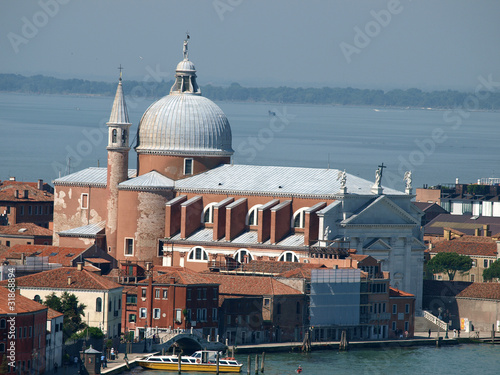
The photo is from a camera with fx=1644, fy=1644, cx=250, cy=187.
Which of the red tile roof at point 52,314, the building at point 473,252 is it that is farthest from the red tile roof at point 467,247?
the red tile roof at point 52,314

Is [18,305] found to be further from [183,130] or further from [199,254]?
[183,130]

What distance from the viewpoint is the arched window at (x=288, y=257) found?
52.9 metres

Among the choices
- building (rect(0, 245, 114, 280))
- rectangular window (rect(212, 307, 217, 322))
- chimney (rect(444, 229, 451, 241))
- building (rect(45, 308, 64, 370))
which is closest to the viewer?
building (rect(45, 308, 64, 370))

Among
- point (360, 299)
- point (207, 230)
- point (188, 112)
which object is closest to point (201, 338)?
point (360, 299)

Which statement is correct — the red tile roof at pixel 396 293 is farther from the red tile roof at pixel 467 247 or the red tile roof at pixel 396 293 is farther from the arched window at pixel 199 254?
the red tile roof at pixel 467 247

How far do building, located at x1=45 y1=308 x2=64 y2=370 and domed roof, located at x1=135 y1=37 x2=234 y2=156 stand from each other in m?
17.4

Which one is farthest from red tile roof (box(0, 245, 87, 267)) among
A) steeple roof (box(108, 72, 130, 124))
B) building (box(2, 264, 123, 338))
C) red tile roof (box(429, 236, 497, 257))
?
red tile roof (box(429, 236, 497, 257))

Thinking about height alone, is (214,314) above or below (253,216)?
below

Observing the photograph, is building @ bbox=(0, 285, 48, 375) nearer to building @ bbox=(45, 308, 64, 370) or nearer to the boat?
building @ bbox=(45, 308, 64, 370)

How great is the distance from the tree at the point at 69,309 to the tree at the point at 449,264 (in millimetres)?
20113

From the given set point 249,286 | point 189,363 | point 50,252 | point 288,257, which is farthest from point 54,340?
point 288,257

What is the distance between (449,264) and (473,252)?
2745mm

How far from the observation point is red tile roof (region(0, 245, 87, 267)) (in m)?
52.2

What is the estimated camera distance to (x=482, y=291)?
175 ft
